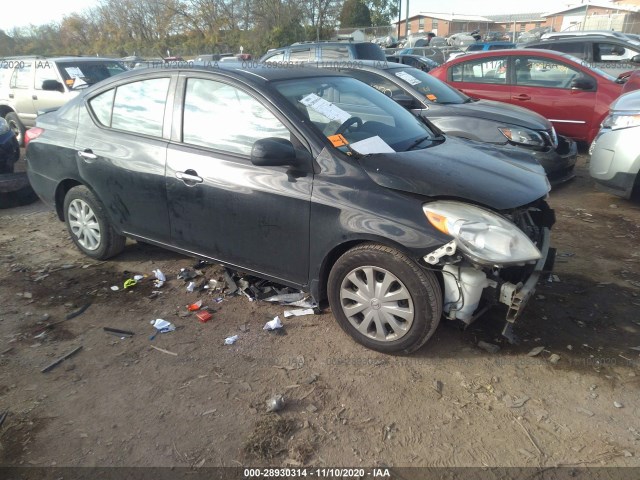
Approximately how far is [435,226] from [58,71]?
9.14 m

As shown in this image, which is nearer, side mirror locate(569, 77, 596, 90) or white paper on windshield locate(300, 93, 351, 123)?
white paper on windshield locate(300, 93, 351, 123)

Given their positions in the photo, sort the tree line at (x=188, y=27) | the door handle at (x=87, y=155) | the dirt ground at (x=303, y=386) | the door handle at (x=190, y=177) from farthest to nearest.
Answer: the tree line at (x=188, y=27) → the door handle at (x=87, y=155) → the door handle at (x=190, y=177) → the dirt ground at (x=303, y=386)

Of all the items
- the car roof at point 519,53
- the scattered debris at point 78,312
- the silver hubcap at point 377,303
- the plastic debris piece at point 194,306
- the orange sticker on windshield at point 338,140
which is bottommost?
the scattered debris at point 78,312

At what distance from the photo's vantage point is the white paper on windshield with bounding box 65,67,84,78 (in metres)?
9.30

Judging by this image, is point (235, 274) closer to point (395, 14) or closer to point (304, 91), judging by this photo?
point (304, 91)

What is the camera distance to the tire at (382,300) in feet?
9.47

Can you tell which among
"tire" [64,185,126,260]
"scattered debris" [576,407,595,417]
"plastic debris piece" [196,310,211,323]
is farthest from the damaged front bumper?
"tire" [64,185,126,260]

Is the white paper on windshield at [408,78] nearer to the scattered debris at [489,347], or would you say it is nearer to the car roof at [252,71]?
the car roof at [252,71]

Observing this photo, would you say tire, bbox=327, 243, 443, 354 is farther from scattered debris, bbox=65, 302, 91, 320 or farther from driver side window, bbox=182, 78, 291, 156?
scattered debris, bbox=65, 302, 91, 320

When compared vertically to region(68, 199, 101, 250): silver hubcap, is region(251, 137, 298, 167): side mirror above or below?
above

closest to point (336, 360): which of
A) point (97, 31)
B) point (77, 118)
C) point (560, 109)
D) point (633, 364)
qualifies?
point (633, 364)

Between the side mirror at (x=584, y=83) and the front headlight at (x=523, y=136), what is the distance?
2192mm

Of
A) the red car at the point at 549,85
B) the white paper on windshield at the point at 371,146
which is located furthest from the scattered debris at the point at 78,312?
the red car at the point at 549,85

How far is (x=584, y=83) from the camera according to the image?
25.2 ft
